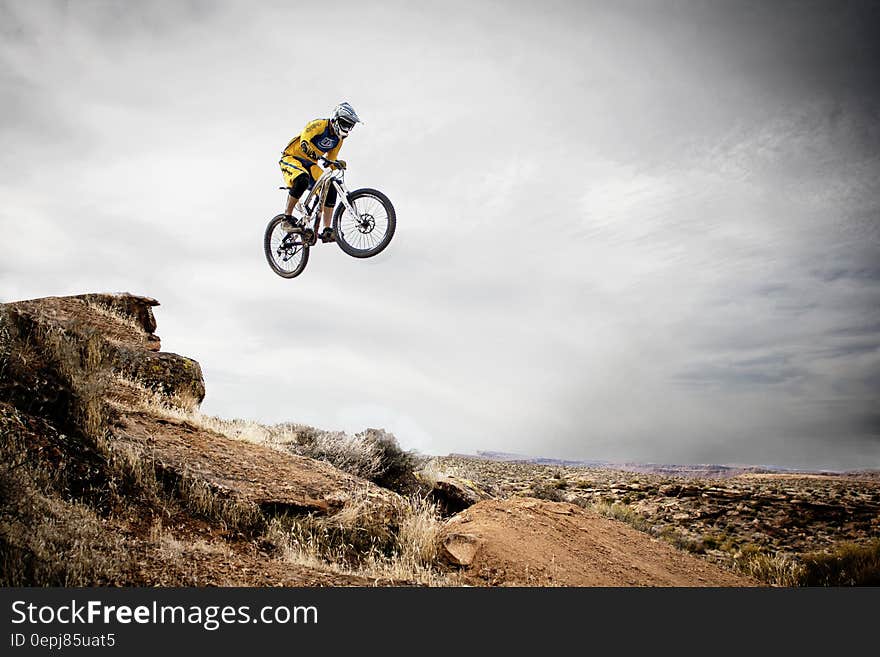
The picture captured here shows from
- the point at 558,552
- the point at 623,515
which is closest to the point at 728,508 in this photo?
the point at 623,515

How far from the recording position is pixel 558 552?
8.74m

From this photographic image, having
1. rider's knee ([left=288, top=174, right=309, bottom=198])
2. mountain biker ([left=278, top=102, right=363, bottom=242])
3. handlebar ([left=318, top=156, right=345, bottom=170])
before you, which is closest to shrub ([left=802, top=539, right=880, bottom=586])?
mountain biker ([left=278, top=102, right=363, bottom=242])

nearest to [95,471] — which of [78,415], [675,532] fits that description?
[78,415]

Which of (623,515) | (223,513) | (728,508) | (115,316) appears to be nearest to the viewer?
(223,513)

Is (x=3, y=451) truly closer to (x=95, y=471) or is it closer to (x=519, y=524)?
(x=95, y=471)

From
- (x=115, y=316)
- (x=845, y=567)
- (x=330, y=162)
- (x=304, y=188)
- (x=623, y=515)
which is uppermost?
(x=330, y=162)

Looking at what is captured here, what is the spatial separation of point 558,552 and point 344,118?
793cm

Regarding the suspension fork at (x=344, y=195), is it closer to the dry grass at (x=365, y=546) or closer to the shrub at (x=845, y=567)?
the dry grass at (x=365, y=546)

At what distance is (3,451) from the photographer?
6285 mm

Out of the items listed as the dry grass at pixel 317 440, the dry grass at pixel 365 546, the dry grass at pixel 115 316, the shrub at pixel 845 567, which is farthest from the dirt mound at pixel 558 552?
the dry grass at pixel 115 316

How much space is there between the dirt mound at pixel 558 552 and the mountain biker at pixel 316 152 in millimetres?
5728

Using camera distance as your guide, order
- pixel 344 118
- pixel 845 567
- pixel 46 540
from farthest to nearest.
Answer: pixel 845 567 → pixel 344 118 → pixel 46 540

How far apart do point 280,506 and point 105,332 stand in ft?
33.4

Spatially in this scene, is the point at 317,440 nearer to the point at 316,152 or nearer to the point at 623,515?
the point at 316,152
